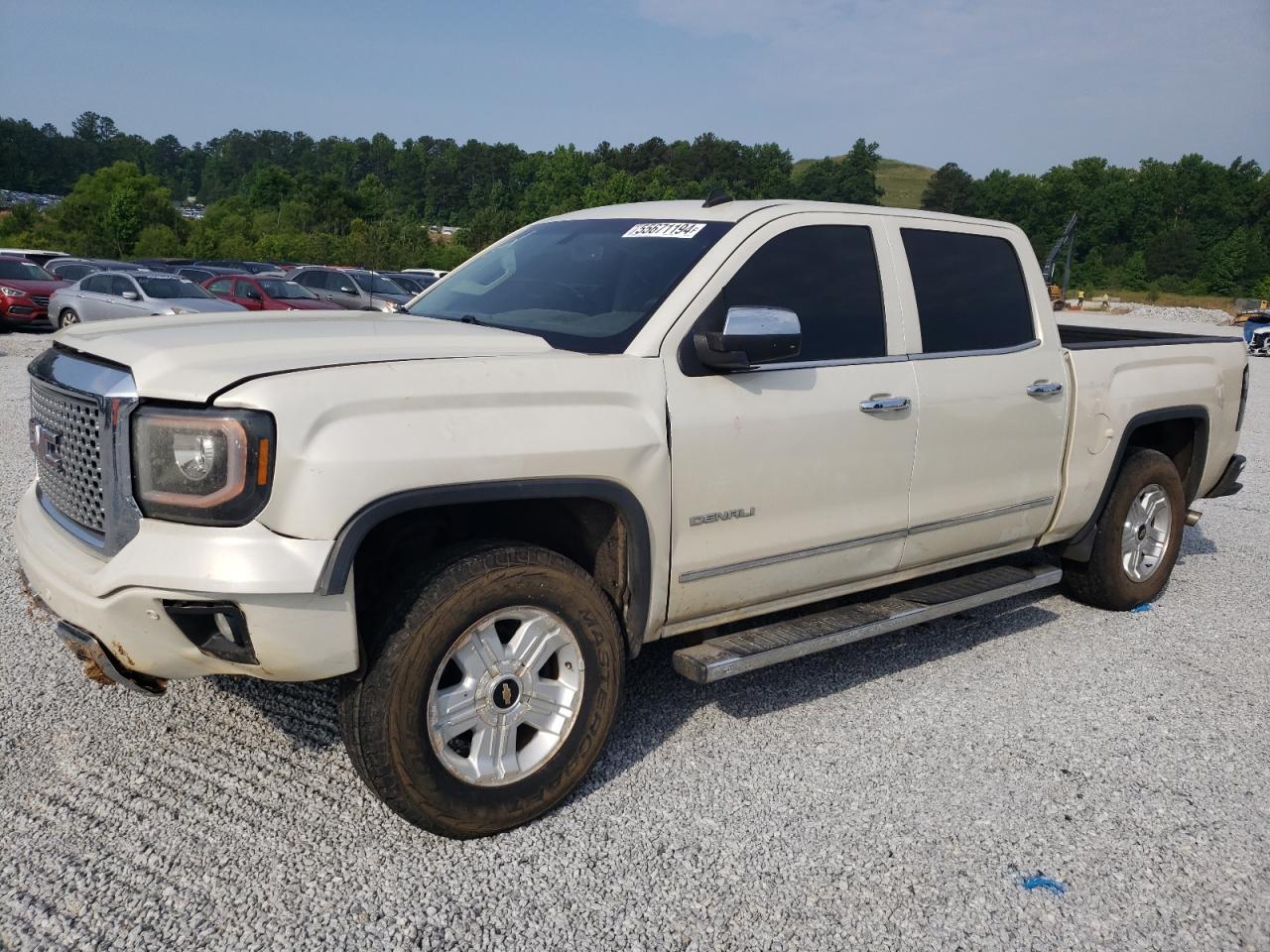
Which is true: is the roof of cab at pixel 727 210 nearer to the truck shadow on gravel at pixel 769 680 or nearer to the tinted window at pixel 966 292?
the tinted window at pixel 966 292

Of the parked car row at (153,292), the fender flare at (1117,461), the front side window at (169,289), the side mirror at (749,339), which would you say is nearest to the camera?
the side mirror at (749,339)

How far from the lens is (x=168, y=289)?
1895 centimetres

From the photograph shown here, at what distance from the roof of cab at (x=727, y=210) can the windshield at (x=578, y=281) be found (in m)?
0.07

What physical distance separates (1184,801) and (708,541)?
1.90 metres

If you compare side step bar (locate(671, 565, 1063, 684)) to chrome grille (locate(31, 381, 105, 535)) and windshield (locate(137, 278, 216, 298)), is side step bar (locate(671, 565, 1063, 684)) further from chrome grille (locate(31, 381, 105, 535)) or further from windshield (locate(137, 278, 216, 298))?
windshield (locate(137, 278, 216, 298))

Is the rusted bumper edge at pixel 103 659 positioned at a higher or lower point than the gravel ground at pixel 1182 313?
higher

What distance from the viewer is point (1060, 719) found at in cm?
416

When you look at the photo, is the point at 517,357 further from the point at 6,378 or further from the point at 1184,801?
the point at 6,378

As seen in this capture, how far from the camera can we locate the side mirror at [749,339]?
334 centimetres

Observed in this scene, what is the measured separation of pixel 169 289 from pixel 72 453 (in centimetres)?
1775

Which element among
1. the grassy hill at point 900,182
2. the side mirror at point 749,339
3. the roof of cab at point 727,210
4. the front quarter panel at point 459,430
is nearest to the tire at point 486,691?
the front quarter panel at point 459,430

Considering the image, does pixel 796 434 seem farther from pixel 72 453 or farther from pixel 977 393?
pixel 72 453

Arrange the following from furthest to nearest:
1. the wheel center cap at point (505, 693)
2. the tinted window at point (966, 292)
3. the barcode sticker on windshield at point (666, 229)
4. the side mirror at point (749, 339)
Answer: the tinted window at point (966, 292) < the barcode sticker on windshield at point (666, 229) < the side mirror at point (749, 339) < the wheel center cap at point (505, 693)

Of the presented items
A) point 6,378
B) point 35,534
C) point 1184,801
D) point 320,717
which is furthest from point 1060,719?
point 6,378
